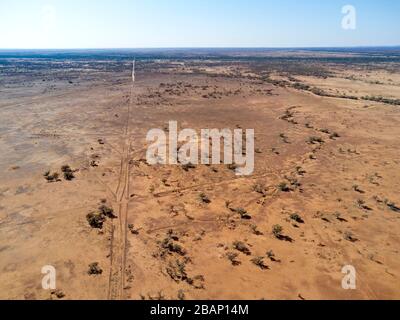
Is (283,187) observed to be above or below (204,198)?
above

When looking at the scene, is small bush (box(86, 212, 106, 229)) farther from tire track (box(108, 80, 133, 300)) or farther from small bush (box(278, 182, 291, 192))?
small bush (box(278, 182, 291, 192))

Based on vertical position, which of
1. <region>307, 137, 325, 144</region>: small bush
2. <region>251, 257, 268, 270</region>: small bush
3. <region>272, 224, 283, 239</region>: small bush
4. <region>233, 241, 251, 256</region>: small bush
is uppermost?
<region>307, 137, 325, 144</region>: small bush

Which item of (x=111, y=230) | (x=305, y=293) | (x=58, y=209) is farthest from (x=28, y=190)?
(x=305, y=293)

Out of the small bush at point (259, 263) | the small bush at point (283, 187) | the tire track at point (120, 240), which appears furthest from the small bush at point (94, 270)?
the small bush at point (283, 187)

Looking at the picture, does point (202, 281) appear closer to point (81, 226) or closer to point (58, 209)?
point (81, 226)

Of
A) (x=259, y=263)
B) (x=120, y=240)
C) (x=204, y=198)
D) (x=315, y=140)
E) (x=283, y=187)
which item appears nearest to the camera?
(x=259, y=263)

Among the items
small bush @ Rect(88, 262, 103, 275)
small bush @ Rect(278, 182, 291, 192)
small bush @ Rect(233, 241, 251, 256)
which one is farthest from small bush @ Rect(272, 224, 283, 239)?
small bush @ Rect(88, 262, 103, 275)

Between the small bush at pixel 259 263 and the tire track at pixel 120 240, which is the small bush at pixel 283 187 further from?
the tire track at pixel 120 240

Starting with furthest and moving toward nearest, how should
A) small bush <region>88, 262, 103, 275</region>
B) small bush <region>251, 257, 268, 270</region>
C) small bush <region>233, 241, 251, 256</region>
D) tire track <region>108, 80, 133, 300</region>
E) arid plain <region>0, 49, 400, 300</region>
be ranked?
small bush <region>233, 241, 251, 256</region> → small bush <region>251, 257, 268, 270</region> → small bush <region>88, 262, 103, 275</region> → arid plain <region>0, 49, 400, 300</region> → tire track <region>108, 80, 133, 300</region>

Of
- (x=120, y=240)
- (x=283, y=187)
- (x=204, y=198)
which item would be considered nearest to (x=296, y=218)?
(x=283, y=187)

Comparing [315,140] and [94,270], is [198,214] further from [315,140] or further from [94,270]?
[315,140]

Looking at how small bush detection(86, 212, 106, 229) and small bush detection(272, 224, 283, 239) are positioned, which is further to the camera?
small bush detection(86, 212, 106, 229)

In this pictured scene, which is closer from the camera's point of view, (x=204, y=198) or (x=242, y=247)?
(x=242, y=247)
